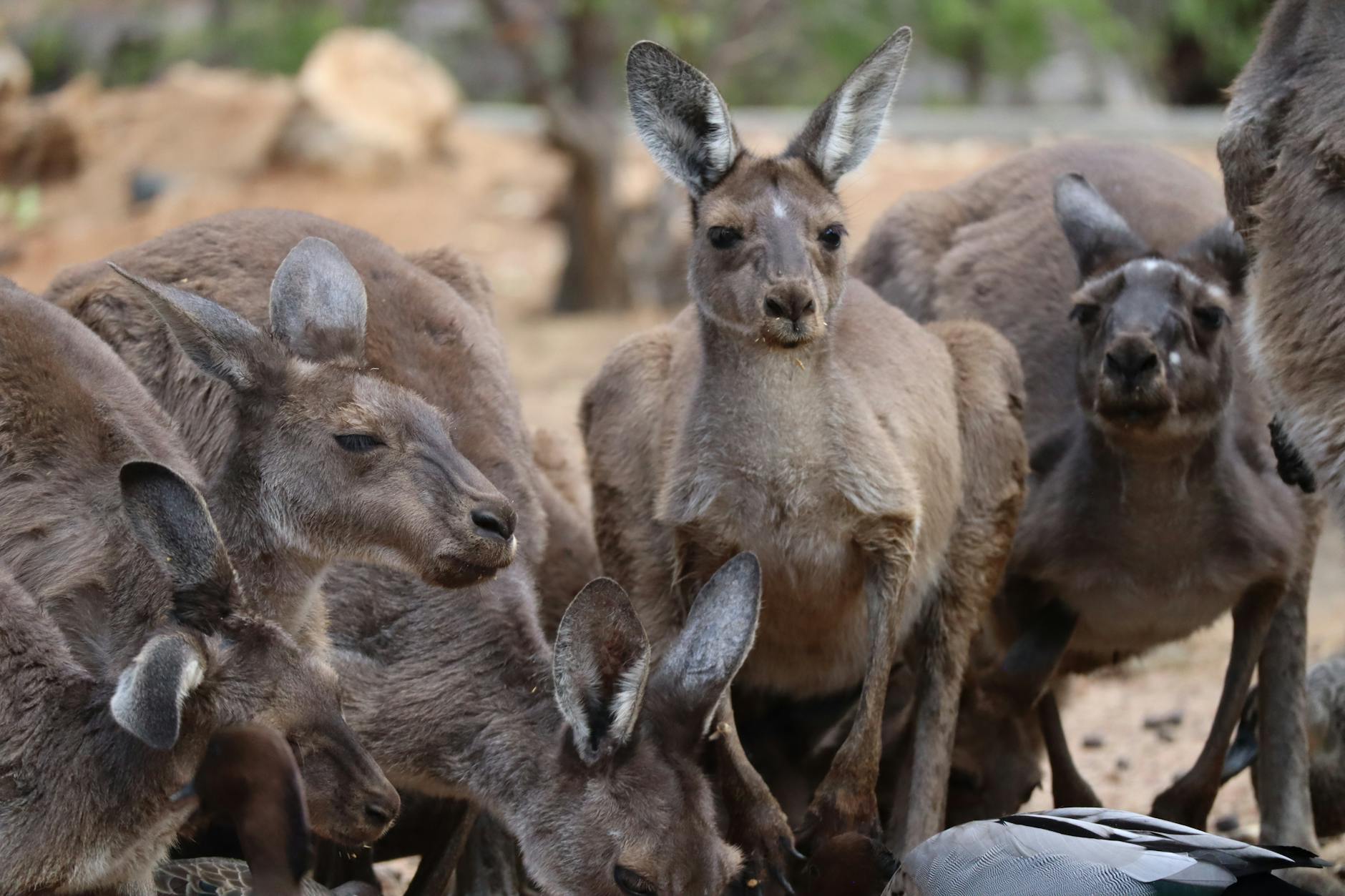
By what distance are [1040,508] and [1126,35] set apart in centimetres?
1490

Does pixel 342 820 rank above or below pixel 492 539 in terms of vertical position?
below

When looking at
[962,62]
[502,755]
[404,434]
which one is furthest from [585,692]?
[962,62]

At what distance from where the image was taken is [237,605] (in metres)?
4.30

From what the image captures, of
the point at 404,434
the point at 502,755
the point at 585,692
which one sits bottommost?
the point at 502,755

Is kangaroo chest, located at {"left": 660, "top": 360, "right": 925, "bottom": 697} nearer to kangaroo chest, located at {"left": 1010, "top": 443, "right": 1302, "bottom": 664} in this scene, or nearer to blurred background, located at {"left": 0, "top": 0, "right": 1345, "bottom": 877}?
kangaroo chest, located at {"left": 1010, "top": 443, "right": 1302, "bottom": 664}

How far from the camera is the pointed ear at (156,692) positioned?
383cm

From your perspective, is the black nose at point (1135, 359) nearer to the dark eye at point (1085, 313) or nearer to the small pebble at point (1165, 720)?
the dark eye at point (1085, 313)

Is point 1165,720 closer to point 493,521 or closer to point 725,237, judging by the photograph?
point 725,237

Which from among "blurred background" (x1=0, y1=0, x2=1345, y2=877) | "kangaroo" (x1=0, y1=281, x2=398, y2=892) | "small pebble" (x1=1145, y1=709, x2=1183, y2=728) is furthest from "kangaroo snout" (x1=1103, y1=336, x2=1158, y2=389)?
"blurred background" (x1=0, y1=0, x2=1345, y2=877)

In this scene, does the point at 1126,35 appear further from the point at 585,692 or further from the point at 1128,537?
the point at 585,692

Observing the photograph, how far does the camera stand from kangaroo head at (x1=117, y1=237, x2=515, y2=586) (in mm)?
4777

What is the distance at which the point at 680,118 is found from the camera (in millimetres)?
5785

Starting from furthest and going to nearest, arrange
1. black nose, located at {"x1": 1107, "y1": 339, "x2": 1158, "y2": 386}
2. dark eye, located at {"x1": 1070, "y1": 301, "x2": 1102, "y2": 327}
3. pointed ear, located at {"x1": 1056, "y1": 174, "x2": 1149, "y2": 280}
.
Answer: pointed ear, located at {"x1": 1056, "y1": 174, "x2": 1149, "y2": 280}
dark eye, located at {"x1": 1070, "y1": 301, "x2": 1102, "y2": 327}
black nose, located at {"x1": 1107, "y1": 339, "x2": 1158, "y2": 386}

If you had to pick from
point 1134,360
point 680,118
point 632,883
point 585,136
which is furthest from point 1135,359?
point 585,136
